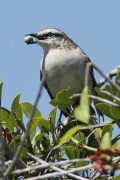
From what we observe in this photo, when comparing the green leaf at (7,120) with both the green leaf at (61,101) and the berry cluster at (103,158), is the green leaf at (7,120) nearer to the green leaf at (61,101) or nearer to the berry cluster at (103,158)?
the green leaf at (61,101)

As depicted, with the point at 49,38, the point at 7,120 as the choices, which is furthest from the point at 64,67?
the point at 7,120

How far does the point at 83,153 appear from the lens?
14.5ft

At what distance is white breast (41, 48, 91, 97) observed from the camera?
7555 millimetres

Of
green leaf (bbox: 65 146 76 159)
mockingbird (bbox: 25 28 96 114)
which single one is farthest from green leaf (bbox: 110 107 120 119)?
mockingbird (bbox: 25 28 96 114)

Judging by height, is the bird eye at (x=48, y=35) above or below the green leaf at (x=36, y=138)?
above

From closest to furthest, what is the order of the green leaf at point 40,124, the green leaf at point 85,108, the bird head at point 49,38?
1. the green leaf at point 85,108
2. the green leaf at point 40,124
3. the bird head at point 49,38

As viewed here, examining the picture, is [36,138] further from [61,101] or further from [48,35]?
[48,35]

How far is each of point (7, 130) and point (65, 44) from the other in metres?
3.73

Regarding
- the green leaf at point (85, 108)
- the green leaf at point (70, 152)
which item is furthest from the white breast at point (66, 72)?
the green leaf at point (85, 108)

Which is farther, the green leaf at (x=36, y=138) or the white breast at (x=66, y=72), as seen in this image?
the white breast at (x=66, y=72)

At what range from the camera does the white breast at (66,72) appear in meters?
7.55

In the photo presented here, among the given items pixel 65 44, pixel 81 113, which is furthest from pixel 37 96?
pixel 65 44

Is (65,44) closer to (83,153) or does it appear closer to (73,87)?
(73,87)

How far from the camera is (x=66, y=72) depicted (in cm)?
754
